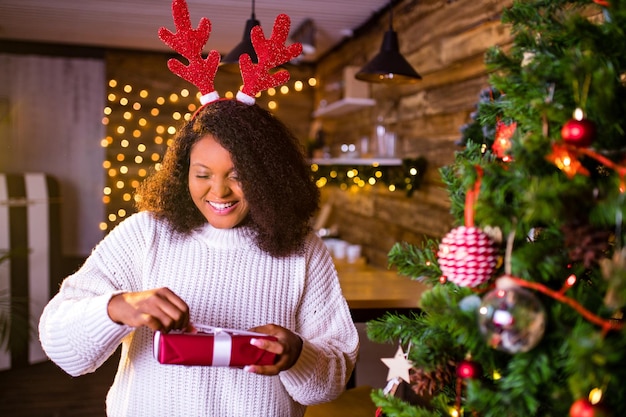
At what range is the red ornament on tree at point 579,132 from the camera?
67cm

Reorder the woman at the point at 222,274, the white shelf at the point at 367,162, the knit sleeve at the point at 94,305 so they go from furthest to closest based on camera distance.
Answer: the white shelf at the point at 367,162
the woman at the point at 222,274
the knit sleeve at the point at 94,305

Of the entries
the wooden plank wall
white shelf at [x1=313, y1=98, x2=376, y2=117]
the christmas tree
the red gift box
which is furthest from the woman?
white shelf at [x1=313, y1=98, x2=376, y2=117]

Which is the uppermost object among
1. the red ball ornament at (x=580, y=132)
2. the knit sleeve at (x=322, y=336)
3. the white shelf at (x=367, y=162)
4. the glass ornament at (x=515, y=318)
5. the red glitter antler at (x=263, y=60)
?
the red glitter antler at (x=263, y=60)

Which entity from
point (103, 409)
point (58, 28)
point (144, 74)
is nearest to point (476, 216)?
point (103, 409)

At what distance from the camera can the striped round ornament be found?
2.46 feet

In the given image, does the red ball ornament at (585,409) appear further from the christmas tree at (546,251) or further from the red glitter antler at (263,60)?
the red glitter antler at (263,60)

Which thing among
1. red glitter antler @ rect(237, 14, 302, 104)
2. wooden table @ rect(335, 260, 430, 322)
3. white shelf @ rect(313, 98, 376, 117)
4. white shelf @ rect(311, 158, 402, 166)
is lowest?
wooden table @ rect(335, 260, 430, 322)

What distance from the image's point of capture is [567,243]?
0.70 m

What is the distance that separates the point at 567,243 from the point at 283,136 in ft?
2.49

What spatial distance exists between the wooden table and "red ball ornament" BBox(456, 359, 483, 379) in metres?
1.14

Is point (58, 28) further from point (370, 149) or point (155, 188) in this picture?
point (155, 188)

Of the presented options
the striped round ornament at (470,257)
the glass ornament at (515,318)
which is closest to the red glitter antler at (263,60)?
the striped round ornament at (470,257)

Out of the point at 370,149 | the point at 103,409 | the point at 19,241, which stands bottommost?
the point at 103,409

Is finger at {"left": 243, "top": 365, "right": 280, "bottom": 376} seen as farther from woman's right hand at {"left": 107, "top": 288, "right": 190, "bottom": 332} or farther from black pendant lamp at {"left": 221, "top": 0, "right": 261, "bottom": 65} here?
black pendant lamp at {"left": 221, "top": 0, "right": 261, "bottom": 65}
